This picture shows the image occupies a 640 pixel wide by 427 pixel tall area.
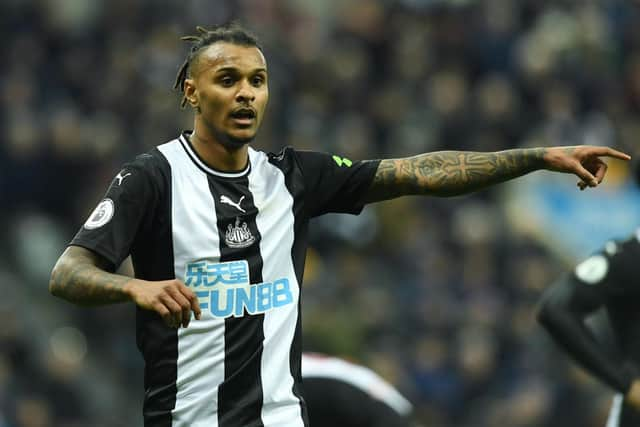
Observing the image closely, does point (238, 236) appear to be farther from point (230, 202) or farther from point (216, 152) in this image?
point (216, 152)

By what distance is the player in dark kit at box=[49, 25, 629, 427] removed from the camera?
4.66 metres

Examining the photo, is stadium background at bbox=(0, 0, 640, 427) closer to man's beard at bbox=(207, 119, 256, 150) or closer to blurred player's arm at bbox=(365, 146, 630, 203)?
blurred player's arm at bbox=(365, 146, 630, 203)

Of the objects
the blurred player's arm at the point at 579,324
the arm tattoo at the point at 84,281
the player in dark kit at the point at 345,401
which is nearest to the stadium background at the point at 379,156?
the player in dark kit at the point at 345,401

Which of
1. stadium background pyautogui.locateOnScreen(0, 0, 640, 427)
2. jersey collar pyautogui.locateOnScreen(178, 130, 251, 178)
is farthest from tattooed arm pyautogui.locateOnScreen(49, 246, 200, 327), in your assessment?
stadium background pyautogui.locateOnScreen(0, 0, 640, 427)

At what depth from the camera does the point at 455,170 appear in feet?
16.9

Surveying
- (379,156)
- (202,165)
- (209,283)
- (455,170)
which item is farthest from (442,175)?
(379,156)

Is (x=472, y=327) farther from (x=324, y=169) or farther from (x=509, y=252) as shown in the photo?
(x=324, y=169)

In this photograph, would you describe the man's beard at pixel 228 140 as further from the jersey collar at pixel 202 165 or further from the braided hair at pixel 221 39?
the braided hair at pixel 221 39

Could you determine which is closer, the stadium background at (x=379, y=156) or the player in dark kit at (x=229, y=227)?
the player in dark kit at (x=229, y=227)

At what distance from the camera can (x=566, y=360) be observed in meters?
11.1

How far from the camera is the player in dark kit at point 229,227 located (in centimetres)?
466

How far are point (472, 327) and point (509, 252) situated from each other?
0.87 m

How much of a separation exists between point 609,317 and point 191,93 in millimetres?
2417

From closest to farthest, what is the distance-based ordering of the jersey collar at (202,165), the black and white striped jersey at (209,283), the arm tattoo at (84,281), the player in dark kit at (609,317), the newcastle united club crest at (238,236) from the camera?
the arm tattoo at (84,281), the black and white striped jersey at (209,283), the newcastle united club crest at (238,236), the jersey collar at (202,165), the player in dark kit at (609,317)
